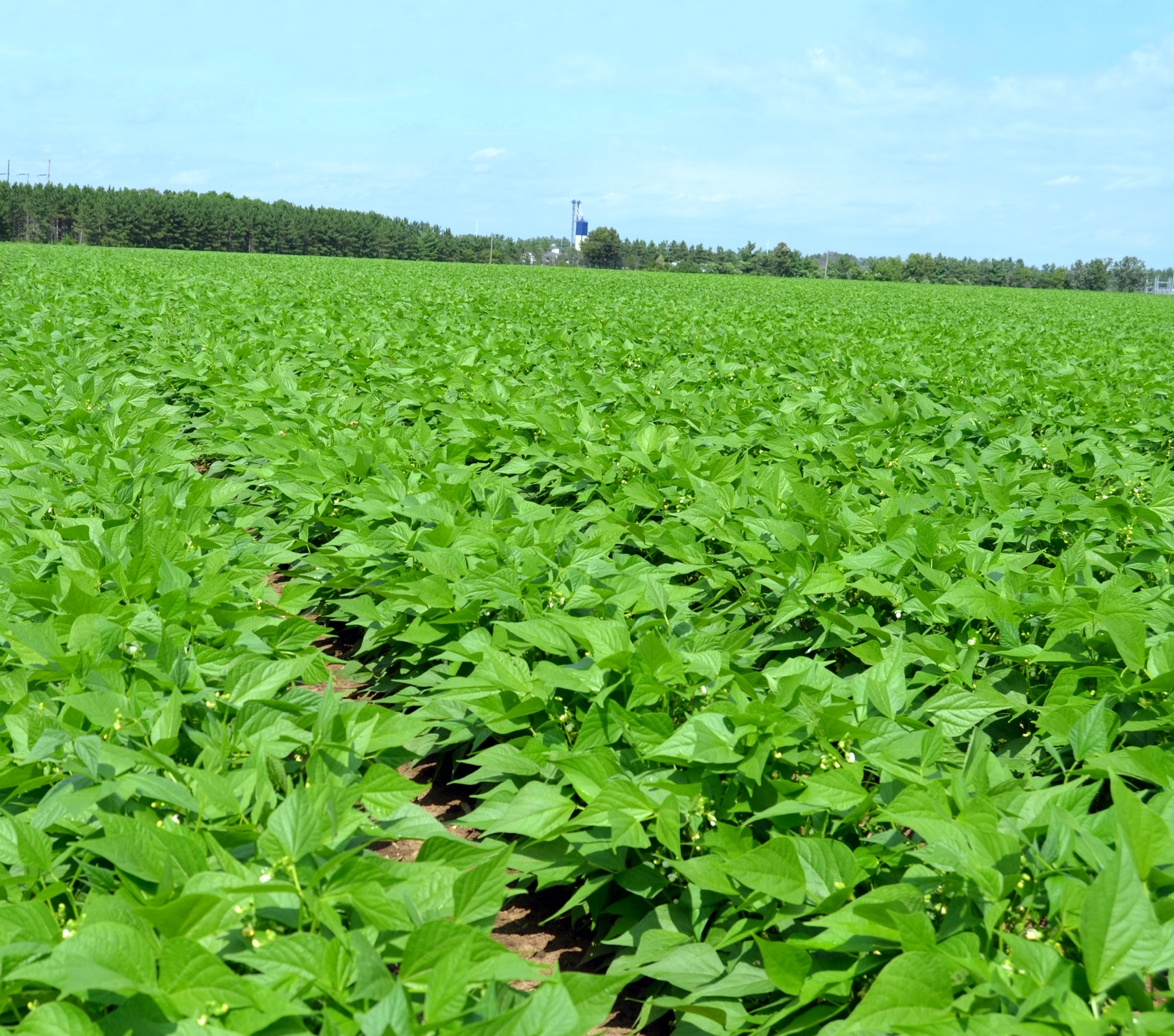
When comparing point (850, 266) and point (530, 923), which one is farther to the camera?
point (850, 266)

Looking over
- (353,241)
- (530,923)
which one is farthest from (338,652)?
(353,241)

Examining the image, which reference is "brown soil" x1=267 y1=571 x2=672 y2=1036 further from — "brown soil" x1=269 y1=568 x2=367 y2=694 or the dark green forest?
the dark green forest

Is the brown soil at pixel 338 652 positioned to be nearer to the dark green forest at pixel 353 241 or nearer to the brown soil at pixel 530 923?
the brown soil at pixel 530 923

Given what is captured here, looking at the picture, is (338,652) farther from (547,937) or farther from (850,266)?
(850,266)

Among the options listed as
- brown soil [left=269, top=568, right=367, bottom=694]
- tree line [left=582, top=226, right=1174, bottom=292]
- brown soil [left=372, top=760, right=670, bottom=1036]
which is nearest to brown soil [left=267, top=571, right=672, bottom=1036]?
brown soil [left=372, top=760, right=670, bottom=1036]

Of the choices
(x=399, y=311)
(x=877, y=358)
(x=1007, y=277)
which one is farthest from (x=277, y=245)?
(x=877, y=358)

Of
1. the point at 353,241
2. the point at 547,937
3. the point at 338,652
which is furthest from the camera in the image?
the point at 353,241

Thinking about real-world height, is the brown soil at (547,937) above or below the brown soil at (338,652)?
below

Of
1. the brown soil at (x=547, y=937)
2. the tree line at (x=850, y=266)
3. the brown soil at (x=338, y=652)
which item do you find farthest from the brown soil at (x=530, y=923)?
the tree line at (x=850, y=266)

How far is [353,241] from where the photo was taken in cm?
10106

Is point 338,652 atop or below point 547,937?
atop

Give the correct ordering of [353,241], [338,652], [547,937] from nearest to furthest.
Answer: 1. [547,937]
2. [338,652]
3. [353,241]

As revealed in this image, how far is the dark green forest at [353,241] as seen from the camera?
93.8 metres

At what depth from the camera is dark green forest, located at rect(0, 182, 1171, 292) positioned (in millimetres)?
93812
